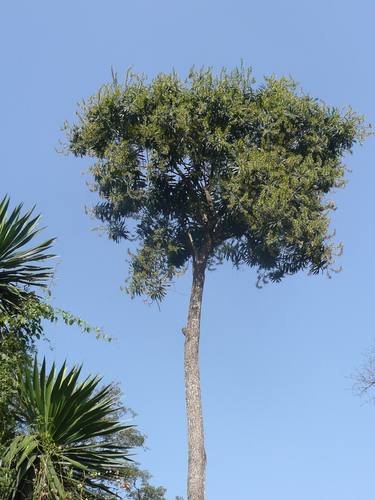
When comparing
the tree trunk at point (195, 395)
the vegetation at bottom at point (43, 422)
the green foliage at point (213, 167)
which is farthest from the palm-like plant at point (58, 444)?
the green foliage at point (213, 167)

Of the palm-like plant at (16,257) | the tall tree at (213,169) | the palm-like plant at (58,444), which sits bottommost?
the palm-like plant at (58,444)

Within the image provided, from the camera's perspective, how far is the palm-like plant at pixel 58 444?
283 inches

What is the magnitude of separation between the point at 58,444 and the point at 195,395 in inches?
291

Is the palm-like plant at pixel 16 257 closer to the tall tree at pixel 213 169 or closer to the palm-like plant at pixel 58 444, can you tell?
the palm-like plant at pixel 58 444

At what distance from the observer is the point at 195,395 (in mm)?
14898

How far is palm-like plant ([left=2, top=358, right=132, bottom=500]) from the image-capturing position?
23.6 feet

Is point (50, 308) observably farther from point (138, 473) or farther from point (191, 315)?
point (138, 473)

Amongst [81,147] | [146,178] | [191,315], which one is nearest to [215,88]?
[146,178]

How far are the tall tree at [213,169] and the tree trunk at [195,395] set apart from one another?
0.08 meters

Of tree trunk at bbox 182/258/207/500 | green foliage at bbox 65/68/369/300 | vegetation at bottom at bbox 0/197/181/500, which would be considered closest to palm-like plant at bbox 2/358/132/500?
vegetation at bottom at bbox 0/197/181/500

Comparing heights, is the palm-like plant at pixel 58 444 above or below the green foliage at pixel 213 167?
below

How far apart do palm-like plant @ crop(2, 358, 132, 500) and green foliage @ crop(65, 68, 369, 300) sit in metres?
9.54

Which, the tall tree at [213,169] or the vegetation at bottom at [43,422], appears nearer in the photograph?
the vegetation at bottom at [43,422]

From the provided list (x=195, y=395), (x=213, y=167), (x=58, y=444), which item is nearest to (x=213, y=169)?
(x=213, y=167)
